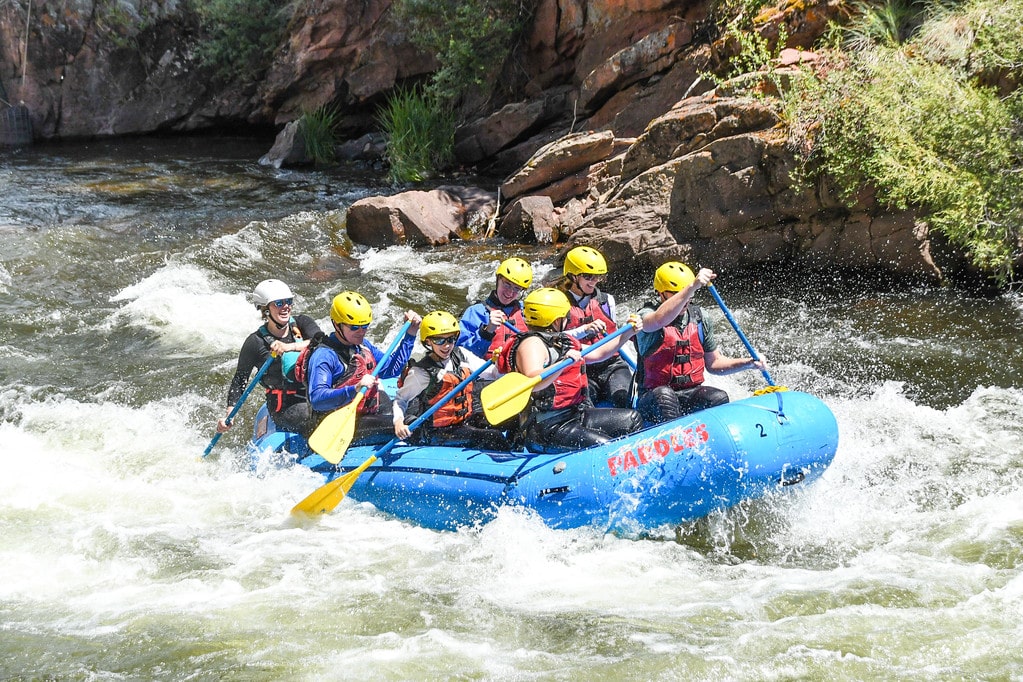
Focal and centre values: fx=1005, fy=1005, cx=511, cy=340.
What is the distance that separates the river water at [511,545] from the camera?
4520 millimetres

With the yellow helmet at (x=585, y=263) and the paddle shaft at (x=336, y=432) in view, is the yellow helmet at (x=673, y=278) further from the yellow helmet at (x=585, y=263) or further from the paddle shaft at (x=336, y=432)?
the paddle shaft at (x=336, y=432)

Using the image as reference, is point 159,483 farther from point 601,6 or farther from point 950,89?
point 601,6

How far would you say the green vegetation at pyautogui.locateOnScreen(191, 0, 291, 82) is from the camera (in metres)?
17.7

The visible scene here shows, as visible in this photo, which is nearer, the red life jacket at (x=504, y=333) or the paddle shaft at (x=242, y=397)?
the red life jacket at (x=504, y=333)

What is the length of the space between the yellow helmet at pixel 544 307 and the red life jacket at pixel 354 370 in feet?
4.08

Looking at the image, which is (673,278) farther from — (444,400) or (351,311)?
(351,311)

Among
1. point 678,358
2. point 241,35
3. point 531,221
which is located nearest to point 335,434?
point 678,358

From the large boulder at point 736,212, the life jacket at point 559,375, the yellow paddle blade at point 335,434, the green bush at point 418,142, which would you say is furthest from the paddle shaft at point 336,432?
the green bush at point 418,142

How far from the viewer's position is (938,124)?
27.8 ft

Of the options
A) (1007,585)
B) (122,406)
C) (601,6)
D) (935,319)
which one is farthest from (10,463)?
(601,6)

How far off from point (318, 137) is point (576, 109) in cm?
506

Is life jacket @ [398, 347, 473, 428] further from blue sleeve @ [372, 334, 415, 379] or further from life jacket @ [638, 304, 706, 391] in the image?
life jacket @ [638, 304, 706, 391]

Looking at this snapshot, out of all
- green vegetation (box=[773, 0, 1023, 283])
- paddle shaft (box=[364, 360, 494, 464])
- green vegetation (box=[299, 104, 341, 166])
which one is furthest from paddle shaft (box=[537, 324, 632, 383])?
green vegetation (box=[299, 104, 341, 166])

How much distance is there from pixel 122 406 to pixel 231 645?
3778 millimetres
